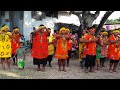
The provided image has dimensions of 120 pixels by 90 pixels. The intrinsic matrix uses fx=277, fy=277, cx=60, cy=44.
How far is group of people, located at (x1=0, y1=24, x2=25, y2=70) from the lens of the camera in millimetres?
9688

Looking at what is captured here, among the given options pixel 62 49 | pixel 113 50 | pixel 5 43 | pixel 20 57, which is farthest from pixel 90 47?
pixel 5 43

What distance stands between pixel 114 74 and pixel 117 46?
1.09 meters

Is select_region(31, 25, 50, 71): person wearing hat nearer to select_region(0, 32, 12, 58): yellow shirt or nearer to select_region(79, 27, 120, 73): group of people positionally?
select_region(0, 32, 12, 58): yellow shirt

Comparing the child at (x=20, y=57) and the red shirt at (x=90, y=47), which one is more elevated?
the red shirt at (x=90, y=47)

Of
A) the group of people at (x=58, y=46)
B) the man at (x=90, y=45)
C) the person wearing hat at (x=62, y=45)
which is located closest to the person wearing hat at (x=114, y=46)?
the group of people at (x=58, y=46)

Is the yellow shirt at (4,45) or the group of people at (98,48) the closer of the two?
the yellow shirt at (4,45)

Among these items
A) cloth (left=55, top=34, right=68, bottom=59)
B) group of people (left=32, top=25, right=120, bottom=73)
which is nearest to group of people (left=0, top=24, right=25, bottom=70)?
group of people (left=32, top=25, right=120, bottom=73)

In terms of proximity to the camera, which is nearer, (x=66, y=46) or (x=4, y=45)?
(x=4, y=45)

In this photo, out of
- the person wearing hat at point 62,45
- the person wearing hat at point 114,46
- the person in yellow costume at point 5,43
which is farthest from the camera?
the person wearing hat at point 114,46

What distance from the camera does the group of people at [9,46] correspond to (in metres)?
9.69

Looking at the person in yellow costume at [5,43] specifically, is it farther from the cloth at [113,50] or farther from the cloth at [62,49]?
the cloth at [113,50]

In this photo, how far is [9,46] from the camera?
9828 millimetres

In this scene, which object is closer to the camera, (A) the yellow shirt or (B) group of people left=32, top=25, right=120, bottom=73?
(A) the yellow shirt

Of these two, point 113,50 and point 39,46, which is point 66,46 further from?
point 113,50
